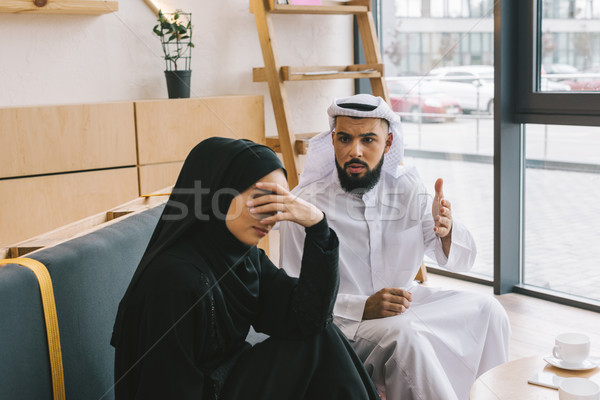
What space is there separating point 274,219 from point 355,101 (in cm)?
90

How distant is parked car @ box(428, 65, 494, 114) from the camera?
3.78m

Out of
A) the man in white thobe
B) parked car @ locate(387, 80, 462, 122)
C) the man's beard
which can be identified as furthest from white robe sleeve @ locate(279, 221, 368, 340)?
parked car @ locate(387, 80, 462, 122)

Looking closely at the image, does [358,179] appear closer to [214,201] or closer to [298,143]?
[214,201]

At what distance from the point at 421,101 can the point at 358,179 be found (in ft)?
7.01

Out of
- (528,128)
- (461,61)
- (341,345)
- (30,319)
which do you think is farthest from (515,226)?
(30,319)

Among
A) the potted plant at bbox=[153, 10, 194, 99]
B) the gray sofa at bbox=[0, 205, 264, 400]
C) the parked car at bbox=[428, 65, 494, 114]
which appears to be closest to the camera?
the gray sofa at bbox=[0, 205, 264, 400]

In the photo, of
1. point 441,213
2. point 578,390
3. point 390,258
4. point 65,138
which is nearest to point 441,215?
point 441,213

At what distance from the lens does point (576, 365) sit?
174 centimetres

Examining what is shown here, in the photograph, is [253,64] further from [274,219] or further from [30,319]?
[30,319]

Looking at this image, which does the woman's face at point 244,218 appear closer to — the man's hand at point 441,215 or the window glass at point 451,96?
the man's hand at point 441,215

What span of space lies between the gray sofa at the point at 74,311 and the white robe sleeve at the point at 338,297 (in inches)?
22.6

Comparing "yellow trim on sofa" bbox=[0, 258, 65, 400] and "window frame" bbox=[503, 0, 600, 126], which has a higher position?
"window frame" bbox=[503, 0, 600, 126]

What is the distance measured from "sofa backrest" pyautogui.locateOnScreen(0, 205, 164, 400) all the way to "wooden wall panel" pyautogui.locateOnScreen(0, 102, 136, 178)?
1.21m

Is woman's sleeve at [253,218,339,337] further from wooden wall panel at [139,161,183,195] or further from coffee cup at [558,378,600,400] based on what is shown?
wooden wall panel at [139,161,183,195]
